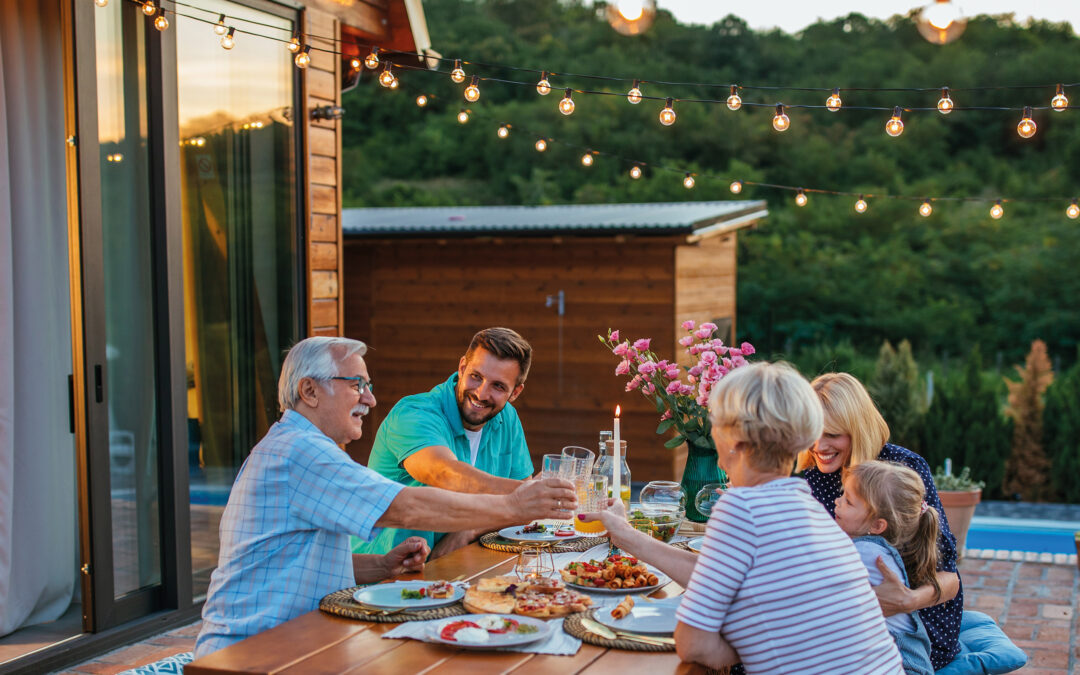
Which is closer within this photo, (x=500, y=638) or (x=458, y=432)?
(x=500, y=638)

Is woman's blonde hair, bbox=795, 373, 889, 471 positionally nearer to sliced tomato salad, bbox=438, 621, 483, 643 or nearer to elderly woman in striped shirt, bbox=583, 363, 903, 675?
elderly woman in striped shirt, bbox=583, 363, 903, 675

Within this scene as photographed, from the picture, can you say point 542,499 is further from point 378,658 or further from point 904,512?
point 904,512

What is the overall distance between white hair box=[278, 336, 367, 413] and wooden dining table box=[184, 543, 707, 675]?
1.78 ft

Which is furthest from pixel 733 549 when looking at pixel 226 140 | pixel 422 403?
pixel 226 140

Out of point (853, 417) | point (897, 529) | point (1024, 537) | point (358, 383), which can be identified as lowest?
point (1024, 537)

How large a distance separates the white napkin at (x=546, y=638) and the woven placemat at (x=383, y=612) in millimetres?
26

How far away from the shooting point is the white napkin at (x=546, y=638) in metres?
1.88

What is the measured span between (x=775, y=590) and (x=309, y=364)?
45.1 inches

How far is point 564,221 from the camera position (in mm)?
8531

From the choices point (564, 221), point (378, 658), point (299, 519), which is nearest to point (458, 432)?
point (299, 519)

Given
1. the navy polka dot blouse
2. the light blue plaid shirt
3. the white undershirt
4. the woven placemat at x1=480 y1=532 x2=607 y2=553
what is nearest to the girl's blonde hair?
the navy polka dot blouse

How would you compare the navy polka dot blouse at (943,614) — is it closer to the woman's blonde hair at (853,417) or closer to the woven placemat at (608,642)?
the woman's blonde hair at (853,417)

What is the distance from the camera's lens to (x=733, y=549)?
175 cm

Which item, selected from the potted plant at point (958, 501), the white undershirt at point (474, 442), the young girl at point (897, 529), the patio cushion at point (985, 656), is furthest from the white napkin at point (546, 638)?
the potted plant at point (958, 501)
